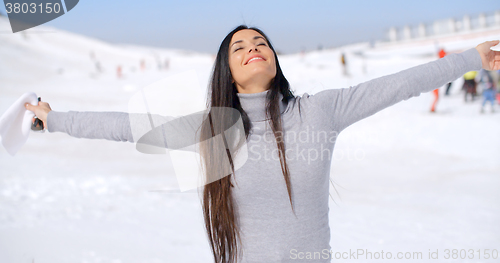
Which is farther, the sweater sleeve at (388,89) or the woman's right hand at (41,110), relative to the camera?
the woman's right hand at (41,110)

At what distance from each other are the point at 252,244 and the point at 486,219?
290 cm

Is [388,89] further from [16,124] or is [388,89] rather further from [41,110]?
[16,124]

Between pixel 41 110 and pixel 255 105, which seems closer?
pixel 255 105

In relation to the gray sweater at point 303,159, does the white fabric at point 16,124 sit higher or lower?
higher

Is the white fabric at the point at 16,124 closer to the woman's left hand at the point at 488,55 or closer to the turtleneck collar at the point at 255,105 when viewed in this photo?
the turtleneck collar at the point at 255,105

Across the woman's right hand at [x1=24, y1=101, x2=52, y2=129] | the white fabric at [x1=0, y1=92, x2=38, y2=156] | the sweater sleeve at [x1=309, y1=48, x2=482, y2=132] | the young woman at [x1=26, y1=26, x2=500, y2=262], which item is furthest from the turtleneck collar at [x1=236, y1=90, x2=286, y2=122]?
the white fabric at [x1=0, y1=92, x2=38, y2=156]

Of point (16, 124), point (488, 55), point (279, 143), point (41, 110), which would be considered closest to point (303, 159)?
point (279, 143)

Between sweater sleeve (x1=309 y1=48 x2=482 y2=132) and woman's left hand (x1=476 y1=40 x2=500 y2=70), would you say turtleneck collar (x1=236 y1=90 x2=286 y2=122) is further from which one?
woman's left hand (x1=476 y1=40 x2=500 y2=70)

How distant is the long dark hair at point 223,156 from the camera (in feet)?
4.31

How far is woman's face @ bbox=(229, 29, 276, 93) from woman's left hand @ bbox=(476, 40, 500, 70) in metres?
0.78

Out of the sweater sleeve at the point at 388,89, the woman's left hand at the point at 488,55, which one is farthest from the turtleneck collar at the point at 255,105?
the woman's left hand at the point at 488,55

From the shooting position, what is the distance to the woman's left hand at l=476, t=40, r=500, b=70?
133 centimetres

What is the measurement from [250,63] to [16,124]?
3.76ft

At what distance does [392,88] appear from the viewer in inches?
49.3
